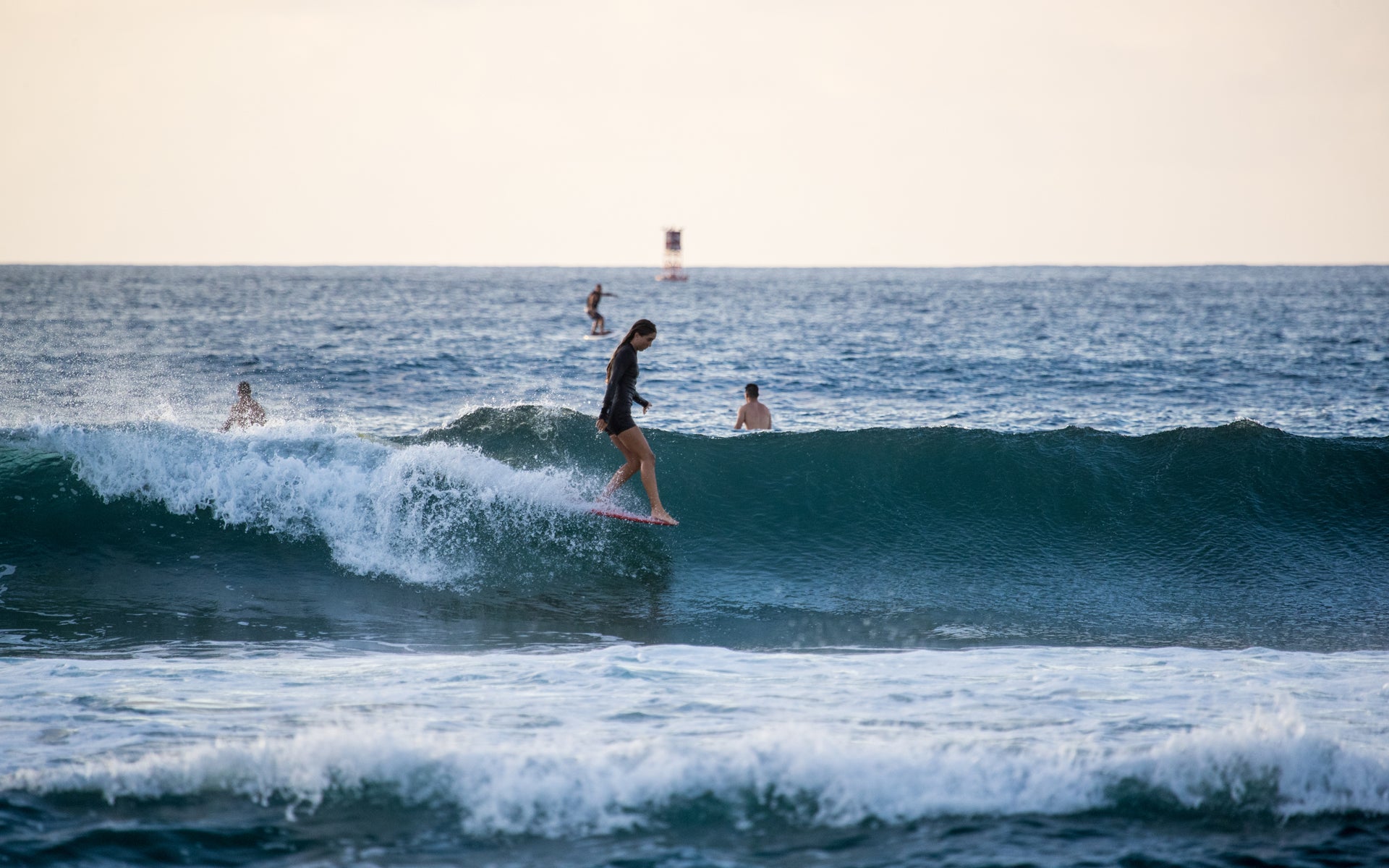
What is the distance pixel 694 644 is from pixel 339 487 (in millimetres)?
4307

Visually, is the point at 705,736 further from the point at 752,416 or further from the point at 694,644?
the point at 752,416

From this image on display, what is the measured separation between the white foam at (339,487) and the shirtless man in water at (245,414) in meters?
1.10

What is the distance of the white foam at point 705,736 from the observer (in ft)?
14.4

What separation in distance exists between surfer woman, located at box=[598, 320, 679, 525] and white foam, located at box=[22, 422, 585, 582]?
119 cm

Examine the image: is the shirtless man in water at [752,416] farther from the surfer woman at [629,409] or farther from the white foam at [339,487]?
the surfer woman at [629,409]

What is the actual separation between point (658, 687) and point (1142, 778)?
2.54m

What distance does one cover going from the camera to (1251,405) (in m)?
21.3

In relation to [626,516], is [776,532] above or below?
below

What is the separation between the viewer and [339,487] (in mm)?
9750

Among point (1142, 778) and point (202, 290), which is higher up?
point (202, 290)

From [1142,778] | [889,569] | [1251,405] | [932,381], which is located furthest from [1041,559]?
[932,381]

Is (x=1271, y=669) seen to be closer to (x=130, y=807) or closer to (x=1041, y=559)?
(x=1041, y=559)

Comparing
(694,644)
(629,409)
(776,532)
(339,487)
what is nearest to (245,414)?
(339,487)

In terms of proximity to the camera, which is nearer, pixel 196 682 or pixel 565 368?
pixel 196 682
